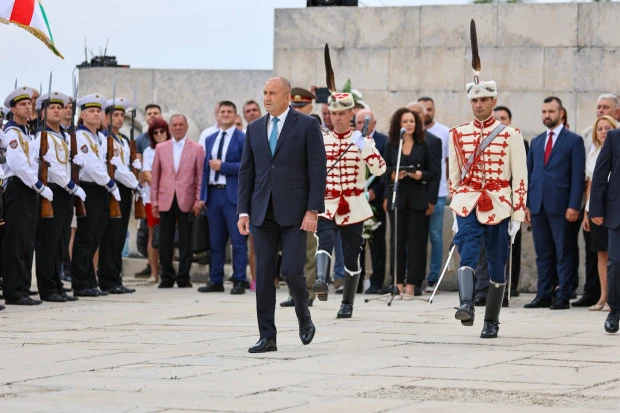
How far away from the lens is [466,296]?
1063cm

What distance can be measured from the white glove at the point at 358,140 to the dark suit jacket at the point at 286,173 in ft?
9.27

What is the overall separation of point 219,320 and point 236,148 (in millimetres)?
4217

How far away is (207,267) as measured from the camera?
716 inches

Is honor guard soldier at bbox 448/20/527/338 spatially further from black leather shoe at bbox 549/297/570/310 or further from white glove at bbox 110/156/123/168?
white glove at bbox 110/156/123/168

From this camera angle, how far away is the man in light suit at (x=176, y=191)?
16.6 meters

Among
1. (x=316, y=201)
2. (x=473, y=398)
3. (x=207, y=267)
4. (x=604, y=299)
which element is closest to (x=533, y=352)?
(x=316, y=201)

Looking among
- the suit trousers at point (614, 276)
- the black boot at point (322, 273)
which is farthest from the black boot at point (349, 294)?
the suit trousers at point (614, 276)

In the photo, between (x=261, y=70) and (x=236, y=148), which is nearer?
(x=236, y=148)

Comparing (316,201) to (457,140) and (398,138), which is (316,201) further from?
(398,138)

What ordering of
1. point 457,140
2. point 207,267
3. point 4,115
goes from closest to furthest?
point 457,140
point 4,115
point 207,267

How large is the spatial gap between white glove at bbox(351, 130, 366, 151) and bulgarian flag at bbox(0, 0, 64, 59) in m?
3.03

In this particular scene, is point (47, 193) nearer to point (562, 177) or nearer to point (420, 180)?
point (420, 180)

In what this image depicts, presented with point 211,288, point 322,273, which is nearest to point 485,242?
point 322,273

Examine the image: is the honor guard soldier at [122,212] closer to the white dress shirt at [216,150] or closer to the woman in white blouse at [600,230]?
the white dress shirt at [216,150]
